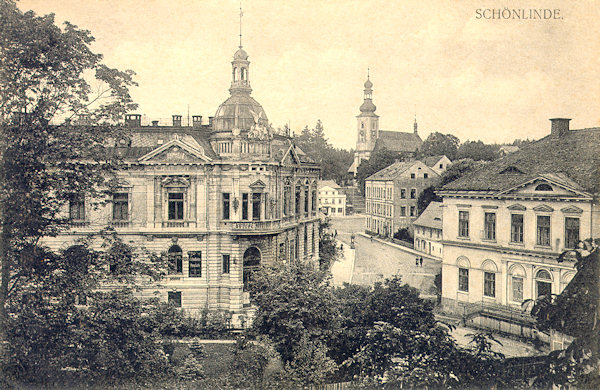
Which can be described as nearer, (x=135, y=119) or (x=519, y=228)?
(x=519, y=228)

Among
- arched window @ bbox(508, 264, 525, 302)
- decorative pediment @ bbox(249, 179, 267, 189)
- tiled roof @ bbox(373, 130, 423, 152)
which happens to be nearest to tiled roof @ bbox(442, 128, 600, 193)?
arched window @ bbox(508, 264, 525, 302)

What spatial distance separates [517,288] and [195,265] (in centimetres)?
1912

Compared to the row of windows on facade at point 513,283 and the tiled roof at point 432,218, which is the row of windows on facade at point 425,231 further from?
the row of windows on facade at point 513,283

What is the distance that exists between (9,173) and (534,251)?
79.6 feet

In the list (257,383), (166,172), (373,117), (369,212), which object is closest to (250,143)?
(166,172)

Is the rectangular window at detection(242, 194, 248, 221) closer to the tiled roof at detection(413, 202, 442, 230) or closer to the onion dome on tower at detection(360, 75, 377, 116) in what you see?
the tiled roof at detection(413, 202, 442, 230)

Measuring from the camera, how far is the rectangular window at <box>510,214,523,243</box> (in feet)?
89.6

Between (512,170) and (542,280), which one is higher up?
(512,170)

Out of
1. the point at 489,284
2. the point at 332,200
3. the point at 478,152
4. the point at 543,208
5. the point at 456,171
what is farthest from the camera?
the point at 332,200

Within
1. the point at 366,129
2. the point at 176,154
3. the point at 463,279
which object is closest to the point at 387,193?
the point at 463,279

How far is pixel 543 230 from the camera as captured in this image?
2616cm

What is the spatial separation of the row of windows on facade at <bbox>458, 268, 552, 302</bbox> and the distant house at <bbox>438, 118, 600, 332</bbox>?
49mm

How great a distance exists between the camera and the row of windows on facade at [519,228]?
24.7m

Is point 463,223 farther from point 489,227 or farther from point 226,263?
point 226,263
